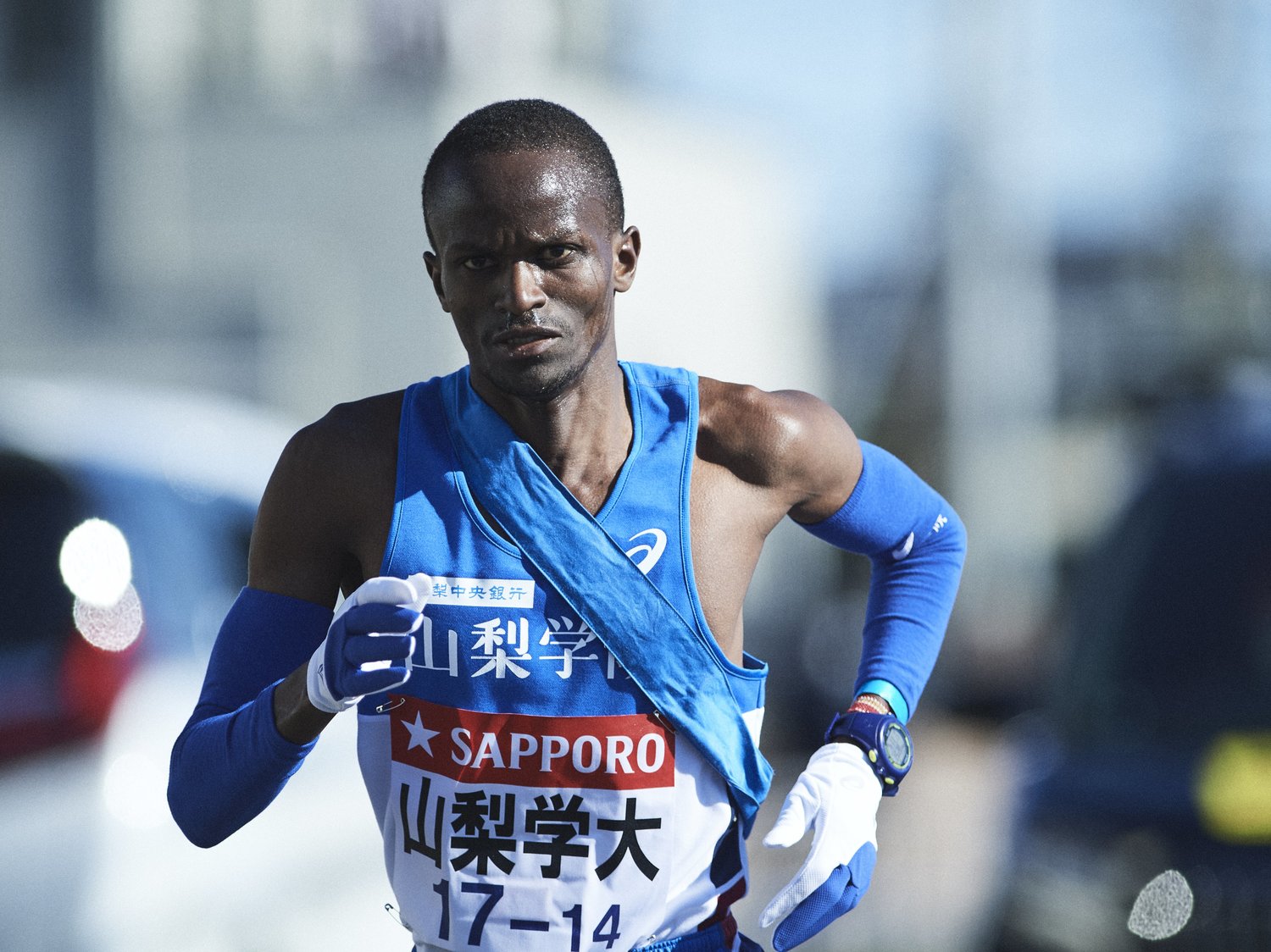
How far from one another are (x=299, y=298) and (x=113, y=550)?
10814 millimetres

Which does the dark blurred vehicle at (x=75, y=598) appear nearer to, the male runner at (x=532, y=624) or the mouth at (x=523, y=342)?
the male runner at (x=532, y=624)

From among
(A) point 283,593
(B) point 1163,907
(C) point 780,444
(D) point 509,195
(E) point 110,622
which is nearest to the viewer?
(D) point 509,195

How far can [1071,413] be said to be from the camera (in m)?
25.2

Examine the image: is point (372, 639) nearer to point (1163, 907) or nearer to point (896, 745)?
point (896, 745)

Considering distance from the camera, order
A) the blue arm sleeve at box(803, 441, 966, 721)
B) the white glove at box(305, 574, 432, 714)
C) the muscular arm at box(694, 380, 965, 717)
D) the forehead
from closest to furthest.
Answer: the white glove at box(305, 574, 432, 714)
the forehead
the muscular arm at box(694, 380, 965, 717)
the blue arm sleeve at box(803, 441, 966, 721)

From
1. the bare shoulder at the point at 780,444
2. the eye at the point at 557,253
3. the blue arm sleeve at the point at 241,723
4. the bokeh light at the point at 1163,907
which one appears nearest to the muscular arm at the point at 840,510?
the bare shoulder at the point at 780,444

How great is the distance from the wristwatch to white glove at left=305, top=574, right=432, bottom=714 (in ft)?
2.36

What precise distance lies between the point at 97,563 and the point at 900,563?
2.37 metres

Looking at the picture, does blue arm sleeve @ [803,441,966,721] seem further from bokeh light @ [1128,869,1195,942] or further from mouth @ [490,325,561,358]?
bokeh light @ [1128,869,1195,942]

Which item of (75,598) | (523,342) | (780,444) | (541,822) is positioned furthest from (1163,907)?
(75,598)

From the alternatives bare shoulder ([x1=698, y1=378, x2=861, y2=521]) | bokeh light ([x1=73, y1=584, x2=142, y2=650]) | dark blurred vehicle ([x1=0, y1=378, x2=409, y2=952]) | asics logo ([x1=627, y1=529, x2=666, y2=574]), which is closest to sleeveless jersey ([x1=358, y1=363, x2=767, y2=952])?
asics logo ([x1=627, y1=529, x2=666, y2=574])

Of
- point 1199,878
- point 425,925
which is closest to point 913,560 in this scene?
point 425,925

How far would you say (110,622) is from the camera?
409 cm

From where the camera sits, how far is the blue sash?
218 centimetres
